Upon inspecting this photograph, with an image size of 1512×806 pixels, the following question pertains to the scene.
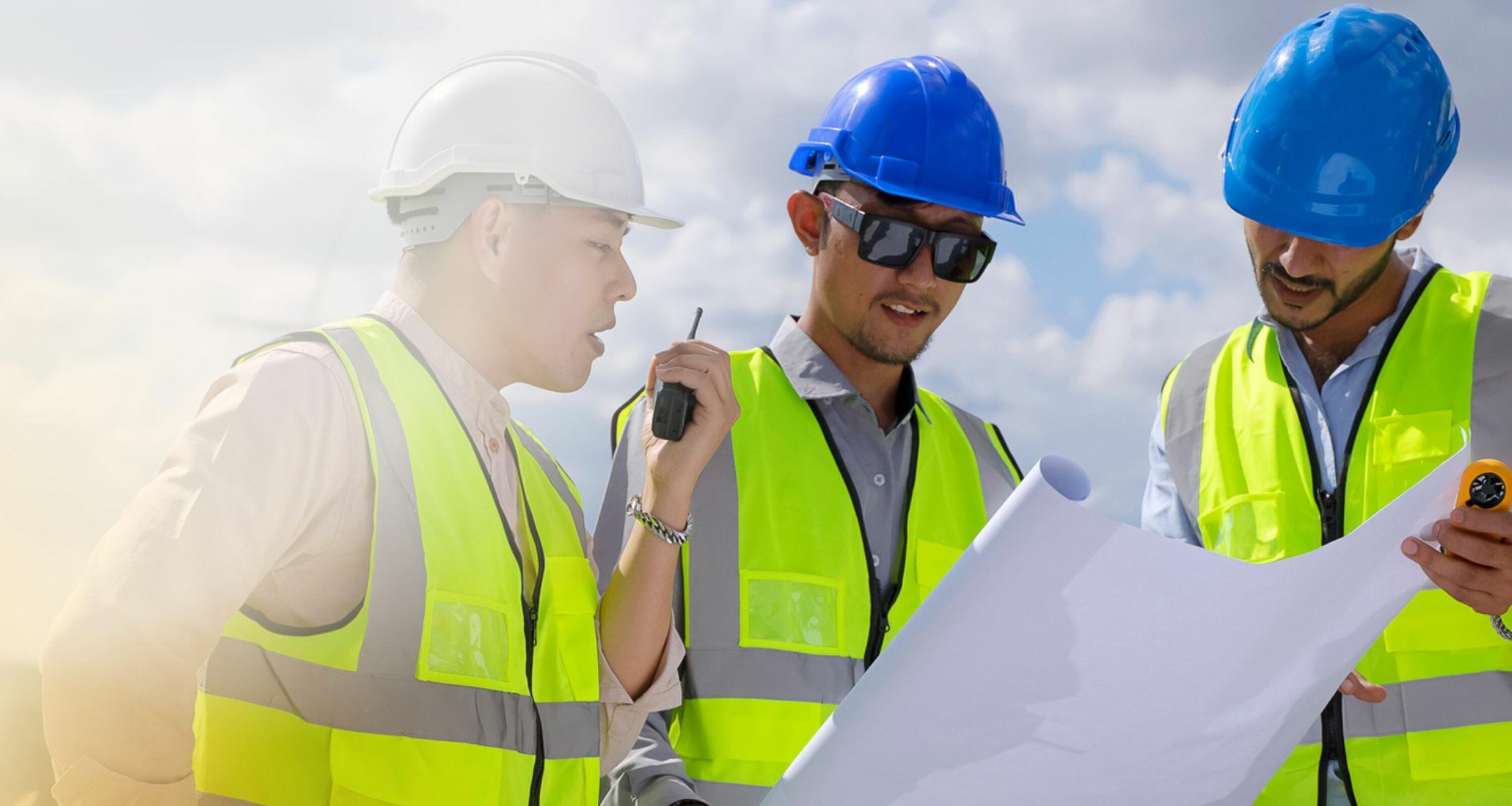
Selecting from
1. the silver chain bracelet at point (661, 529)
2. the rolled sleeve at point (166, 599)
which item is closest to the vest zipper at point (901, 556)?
the silver chain bracelet at point (661, 529)

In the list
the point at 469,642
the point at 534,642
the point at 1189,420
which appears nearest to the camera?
the point at 469,642

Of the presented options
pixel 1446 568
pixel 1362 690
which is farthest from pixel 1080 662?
pixel 1362 690

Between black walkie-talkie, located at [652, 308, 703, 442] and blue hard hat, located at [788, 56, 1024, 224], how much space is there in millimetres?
1124

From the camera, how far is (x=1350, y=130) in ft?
12.4

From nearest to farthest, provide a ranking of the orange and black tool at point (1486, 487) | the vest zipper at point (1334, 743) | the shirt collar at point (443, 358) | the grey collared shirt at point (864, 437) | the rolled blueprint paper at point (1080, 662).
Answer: the rolled blueprint paper at point (1080, 662)
the orange and black tool at point (1486, 487)
the shirt collar at point (443, 358)
the vest zipper at point (1334, 743)
the grey collared shirt at point (864, 437)

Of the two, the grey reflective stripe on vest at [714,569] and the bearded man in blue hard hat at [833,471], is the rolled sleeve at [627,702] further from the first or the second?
the grey reflective stripe on vest at [714,569]

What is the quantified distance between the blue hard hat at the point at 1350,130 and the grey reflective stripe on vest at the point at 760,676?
6.47 feet

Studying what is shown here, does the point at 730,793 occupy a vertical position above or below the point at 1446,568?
below

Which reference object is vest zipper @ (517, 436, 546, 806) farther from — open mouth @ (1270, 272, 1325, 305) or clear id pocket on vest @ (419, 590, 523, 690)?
open mouth @ (1270, 272, 1325, 305)

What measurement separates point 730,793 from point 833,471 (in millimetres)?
998

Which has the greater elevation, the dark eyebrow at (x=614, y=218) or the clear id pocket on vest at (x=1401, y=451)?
the dark eyebrow at (x=614, y=218)

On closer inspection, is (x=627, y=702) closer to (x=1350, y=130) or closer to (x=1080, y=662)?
(x=1080, y=662)

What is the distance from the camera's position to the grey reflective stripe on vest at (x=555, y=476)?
11.7 feet

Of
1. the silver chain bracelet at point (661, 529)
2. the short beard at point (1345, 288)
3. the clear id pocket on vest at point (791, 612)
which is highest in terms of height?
the short beard at point (1345, 288)
